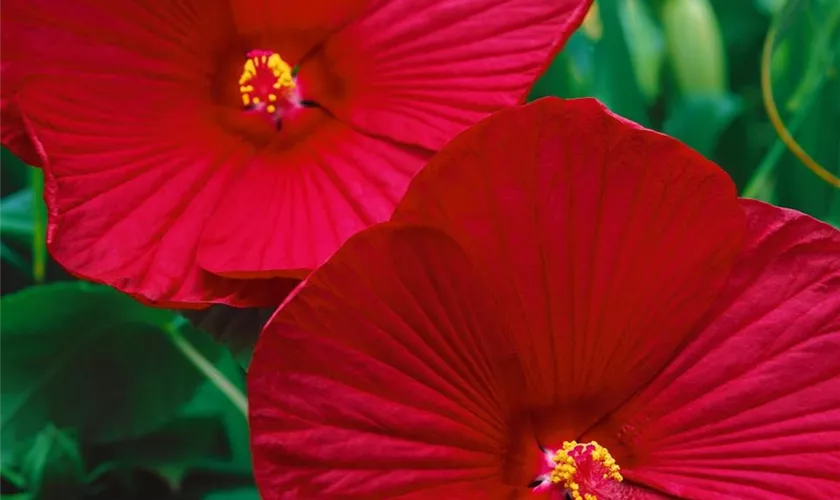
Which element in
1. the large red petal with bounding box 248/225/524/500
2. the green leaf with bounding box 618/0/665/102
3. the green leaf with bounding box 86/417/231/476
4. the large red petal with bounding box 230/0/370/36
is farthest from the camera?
the green leaf with bounding box 618/0/665/102

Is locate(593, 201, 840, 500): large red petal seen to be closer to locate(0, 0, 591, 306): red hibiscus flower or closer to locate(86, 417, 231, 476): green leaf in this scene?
locate(0, 0, 591, 306): red hibiscus flower

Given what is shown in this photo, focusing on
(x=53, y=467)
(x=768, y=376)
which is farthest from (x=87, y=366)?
(x=768, y=376)

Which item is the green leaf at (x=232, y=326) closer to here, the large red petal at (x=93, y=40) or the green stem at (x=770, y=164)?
the large red petal at (x=93, y=40)

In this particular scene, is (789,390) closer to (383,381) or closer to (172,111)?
(383,381)

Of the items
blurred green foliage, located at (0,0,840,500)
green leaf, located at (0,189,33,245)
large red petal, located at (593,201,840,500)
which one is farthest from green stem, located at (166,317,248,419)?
large red petal, located at (593,201,840,500)

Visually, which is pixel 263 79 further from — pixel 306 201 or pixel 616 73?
pixel 616 73

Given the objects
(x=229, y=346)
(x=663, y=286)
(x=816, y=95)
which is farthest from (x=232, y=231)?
(x=816, y=95)
